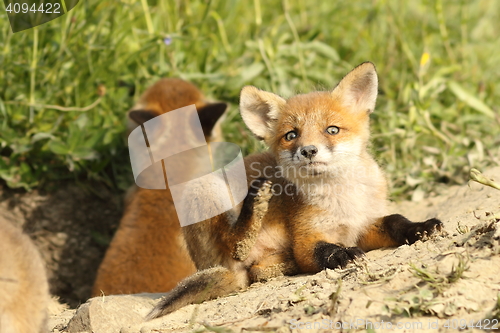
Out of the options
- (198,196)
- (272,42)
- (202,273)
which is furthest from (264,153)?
(272,42)

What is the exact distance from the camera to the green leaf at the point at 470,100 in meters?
5.95

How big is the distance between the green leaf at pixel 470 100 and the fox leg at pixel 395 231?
283cm

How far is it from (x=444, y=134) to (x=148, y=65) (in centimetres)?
340

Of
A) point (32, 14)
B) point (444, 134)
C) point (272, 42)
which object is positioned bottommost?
point (444, 134)

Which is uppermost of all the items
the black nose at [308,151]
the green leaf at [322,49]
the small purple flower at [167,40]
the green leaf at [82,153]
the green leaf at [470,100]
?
the small purple flower at [167,40]

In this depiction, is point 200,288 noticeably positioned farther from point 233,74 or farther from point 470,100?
point 470,100

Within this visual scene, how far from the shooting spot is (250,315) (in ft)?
9.51

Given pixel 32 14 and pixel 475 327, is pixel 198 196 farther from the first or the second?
pixel 32 14

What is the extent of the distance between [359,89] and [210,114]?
6.17 ft

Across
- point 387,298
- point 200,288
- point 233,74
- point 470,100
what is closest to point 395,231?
point 387,298

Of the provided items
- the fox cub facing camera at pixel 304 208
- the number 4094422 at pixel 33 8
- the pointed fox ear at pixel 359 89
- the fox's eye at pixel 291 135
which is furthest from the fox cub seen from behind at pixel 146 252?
the number 4094422 at pixel 33 8

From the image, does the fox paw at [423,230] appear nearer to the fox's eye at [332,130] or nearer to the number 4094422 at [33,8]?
the fox's eye at [332,130]

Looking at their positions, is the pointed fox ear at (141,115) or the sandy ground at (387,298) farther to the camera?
the pointed fox ear at (141,115)

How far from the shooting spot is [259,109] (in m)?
4.15
